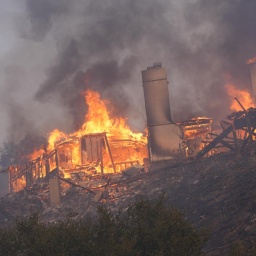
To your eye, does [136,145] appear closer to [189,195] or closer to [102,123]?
[102,123]

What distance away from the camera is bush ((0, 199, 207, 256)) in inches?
410

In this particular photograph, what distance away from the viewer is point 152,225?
1152 centimetres

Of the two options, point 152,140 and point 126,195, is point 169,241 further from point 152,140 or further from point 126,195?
point 152,140

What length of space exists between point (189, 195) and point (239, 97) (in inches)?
1318

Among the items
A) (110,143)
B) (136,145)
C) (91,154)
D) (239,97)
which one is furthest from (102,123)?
(239,97)

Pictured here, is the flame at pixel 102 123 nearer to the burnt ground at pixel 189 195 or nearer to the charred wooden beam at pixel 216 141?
the burnt ground at pixel 189 195

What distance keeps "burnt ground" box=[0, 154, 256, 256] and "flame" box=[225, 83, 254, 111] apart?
23.8m

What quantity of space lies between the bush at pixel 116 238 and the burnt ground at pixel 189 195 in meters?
4.01

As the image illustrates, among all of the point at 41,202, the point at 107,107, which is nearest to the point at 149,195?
the point at 41,202

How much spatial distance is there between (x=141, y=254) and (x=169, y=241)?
0.92 metres

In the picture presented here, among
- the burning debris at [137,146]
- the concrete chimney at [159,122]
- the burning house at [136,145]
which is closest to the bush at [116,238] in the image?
the burning debris at [137,146]

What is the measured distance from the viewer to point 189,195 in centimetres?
2303

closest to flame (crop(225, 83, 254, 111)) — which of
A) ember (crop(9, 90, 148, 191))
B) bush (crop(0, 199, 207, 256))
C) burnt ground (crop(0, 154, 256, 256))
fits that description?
ember (crop(9, 90, 148, 191))

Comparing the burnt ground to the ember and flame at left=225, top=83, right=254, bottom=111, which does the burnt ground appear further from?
flame at left=225, top=83, right=254, bottom=111
